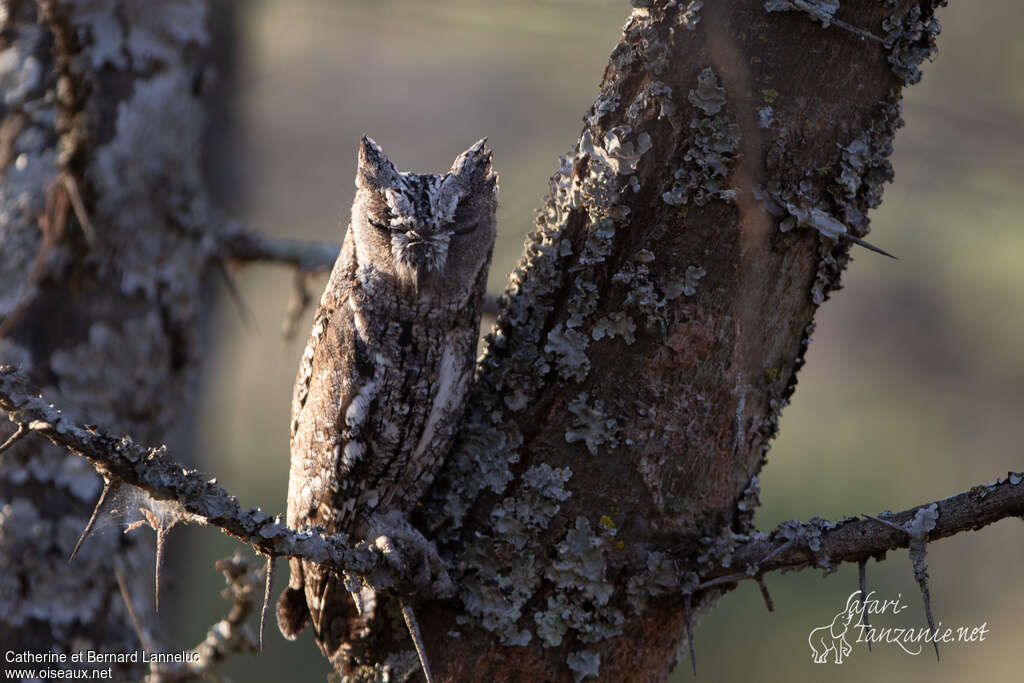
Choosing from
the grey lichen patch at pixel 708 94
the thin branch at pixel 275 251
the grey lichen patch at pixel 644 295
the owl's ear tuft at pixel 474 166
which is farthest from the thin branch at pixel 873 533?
the thin branch at pixel 275 251

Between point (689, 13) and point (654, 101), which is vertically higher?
point (689, 13)

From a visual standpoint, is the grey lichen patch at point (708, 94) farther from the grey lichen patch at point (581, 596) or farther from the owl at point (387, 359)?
the grey lichen patch at point (581, 596)

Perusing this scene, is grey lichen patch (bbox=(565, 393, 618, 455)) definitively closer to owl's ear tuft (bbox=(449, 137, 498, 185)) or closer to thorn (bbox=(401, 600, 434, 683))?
thorn (bbox=(401, 600, 434, 683))

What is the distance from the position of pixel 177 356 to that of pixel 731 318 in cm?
199

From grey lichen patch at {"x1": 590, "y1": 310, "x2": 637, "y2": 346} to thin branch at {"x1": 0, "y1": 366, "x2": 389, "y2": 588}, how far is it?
0.66 meters

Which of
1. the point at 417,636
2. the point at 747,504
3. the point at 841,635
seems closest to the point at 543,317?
the point at 747,504

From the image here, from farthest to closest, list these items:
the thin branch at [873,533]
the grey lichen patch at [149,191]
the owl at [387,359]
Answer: the grey lichen patch at [149,191]
the owl at [387,359]
the thin branch at [873,533]

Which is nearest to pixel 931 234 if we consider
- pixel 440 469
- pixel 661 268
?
pixel 661 268

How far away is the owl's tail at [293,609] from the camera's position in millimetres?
2094

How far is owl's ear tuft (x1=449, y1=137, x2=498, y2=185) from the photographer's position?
2084 millimetres

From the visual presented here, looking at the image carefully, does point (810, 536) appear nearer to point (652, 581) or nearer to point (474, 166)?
point (652, 581)

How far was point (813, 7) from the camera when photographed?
4.94 ft

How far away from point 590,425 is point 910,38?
37.8 inches

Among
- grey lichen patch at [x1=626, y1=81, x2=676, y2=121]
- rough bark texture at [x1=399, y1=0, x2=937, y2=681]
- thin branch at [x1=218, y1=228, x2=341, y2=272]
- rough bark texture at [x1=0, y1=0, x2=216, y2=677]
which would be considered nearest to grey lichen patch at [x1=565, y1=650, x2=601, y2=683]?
rough bark texture at [x1=399, y1=0, x2=937, y2=681]
